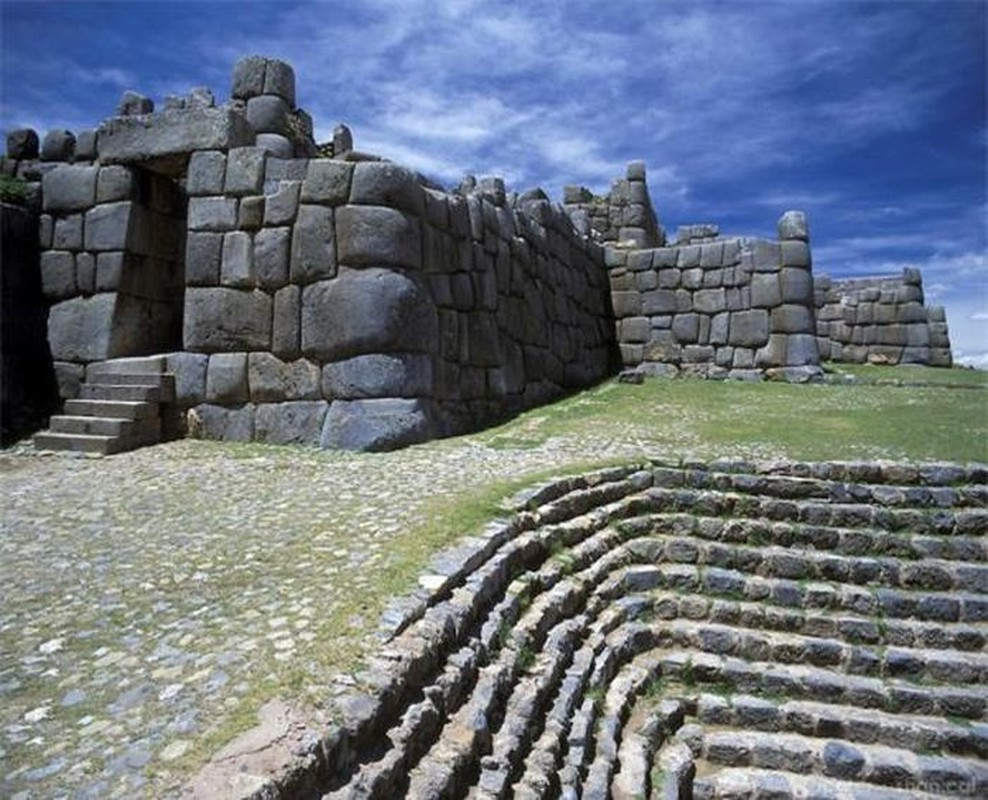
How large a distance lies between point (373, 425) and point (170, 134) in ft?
16.3

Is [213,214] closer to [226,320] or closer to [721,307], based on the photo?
[226,320]

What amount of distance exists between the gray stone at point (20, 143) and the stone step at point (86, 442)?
5225mm

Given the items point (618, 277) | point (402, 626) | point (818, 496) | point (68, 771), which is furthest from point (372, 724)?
point (618, 277)

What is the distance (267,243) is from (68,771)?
7.68 meters

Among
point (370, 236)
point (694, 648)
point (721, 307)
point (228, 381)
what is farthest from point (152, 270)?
point (721, 307)

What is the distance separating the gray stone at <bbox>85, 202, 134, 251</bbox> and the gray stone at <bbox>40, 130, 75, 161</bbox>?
158 centimetres

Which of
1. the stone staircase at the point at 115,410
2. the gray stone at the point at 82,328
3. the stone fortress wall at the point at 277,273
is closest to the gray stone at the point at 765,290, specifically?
the stone fortress wall at the point at 277,273

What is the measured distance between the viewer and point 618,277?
57.7 feet

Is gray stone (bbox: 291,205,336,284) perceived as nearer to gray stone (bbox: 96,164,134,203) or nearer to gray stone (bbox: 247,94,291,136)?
gray stone (bbox: 247,94,291,136)

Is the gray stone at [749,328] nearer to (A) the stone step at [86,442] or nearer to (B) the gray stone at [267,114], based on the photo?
(B) the gray stone at [267,114]

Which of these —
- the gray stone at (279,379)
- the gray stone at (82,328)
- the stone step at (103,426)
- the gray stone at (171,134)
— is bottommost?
the stone step at (103,426)

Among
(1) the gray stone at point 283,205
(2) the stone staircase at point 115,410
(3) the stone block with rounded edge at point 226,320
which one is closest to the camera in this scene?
(2) the stone staircase at point 115,410

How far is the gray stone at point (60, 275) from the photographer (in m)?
9.97

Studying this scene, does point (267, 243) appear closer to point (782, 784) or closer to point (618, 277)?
point (782, 784)
